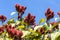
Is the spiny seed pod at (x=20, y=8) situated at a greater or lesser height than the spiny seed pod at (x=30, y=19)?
greater

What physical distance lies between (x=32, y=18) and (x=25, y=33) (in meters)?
0.37

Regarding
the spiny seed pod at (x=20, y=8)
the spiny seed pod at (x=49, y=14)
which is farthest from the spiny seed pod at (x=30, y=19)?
the spiny seed pod at (x=20, y=8)

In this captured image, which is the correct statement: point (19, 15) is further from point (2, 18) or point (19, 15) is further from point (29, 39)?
point (29, 39)

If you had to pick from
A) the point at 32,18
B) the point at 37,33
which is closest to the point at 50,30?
the point at 37,33

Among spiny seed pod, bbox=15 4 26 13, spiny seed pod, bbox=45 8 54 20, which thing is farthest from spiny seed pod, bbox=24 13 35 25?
spiny seed pod, bbox=15 4 26 13

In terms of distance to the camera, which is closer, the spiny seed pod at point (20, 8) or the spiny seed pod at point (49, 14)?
→ the spiny seed pod at point (49, 14)

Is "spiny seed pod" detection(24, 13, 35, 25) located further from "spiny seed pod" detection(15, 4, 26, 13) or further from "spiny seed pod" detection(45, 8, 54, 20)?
"spiny seed pod" detection(15, 4, 26, 13)

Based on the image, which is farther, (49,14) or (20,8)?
(20,8)

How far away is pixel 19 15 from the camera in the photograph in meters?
3.17

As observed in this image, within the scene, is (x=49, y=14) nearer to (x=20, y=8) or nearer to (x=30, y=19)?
(x=30, y=19)

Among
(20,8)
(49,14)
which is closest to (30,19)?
(49,14)

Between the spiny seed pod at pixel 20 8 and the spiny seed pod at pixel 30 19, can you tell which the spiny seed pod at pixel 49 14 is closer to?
the spiny seed pod at pixel 30 19

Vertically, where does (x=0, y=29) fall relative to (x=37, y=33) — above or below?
above

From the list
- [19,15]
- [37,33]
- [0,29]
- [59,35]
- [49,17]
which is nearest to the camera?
[59,35]
